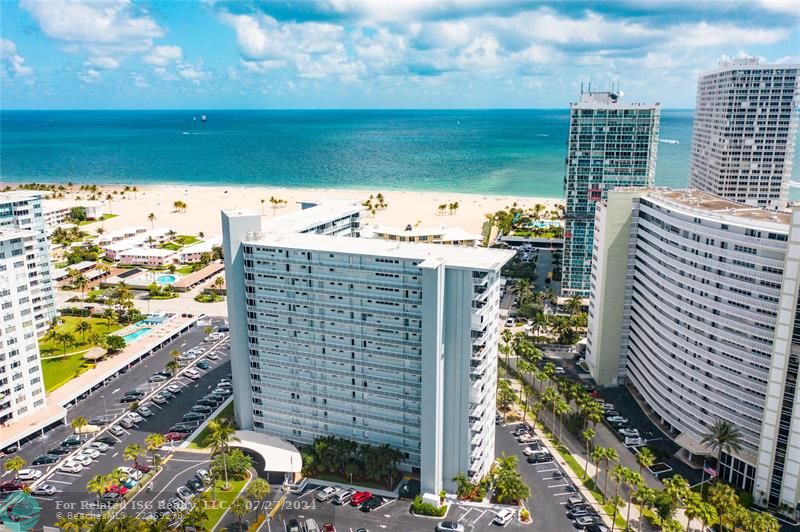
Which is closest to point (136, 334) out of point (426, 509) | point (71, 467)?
point (71, 467)

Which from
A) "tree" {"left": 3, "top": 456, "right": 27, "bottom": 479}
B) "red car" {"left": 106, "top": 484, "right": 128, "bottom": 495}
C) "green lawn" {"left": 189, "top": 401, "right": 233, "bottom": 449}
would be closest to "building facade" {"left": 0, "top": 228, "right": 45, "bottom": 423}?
"tree" {"left": 3, "top": 456, "right": 27, "bottom": 479}

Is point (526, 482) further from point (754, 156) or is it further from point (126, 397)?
point (754, 156)

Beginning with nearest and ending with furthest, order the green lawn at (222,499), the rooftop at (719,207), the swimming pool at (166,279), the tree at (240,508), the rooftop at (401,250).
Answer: the tree at (240,508) < the rooftop at (401,250) < the green lawn at (222,499) < the rooftop at (719,207) < the swimming pool at (166,279)

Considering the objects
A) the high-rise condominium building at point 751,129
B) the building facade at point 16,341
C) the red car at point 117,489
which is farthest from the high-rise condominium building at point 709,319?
the building facade at point 16,341

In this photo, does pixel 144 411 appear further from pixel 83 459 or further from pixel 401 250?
pixel 401 250

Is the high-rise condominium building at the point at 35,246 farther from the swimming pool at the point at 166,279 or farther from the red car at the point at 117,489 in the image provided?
the red car at the point at 117,489

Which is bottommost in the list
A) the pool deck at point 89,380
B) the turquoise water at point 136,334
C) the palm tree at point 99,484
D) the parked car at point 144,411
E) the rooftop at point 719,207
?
the parked car at point 144,411

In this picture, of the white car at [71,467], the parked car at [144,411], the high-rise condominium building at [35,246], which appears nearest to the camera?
the white car at [71,467]
